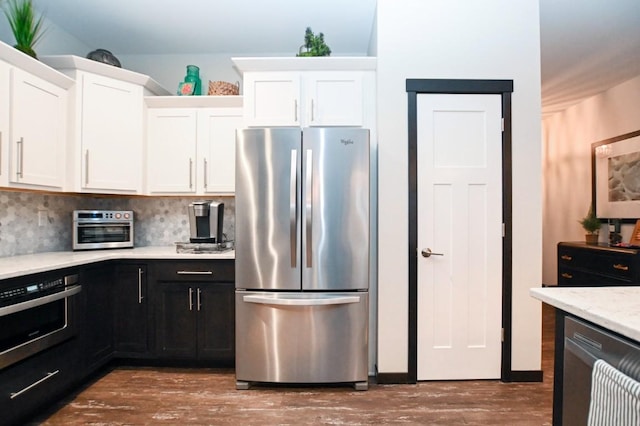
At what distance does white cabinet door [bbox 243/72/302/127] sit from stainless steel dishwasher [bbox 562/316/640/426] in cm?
218

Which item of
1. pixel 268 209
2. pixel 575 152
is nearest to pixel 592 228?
pixel 575 152

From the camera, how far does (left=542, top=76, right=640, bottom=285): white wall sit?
3.98 m

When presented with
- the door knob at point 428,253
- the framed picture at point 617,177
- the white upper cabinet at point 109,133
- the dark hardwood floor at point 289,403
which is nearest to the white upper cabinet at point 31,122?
the white upper cabinet at point 109,133

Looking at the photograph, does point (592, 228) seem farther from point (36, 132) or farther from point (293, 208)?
point (36, 132)

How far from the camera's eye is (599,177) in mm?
4277

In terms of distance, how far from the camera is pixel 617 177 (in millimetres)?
3994

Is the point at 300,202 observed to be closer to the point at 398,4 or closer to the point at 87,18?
the point at 398,4

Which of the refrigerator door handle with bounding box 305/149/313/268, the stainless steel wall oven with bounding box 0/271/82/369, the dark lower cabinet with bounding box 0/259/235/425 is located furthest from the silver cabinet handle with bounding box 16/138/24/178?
the refrigerator door handle with bounding box 305/149/313/268

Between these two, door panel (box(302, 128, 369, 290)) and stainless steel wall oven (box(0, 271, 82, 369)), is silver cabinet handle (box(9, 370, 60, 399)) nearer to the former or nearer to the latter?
stainless steel wall oven (box(0, 271, 82, 369))

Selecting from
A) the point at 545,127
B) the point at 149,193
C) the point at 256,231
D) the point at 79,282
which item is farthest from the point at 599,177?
the point at 79,282

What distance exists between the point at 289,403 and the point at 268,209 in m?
1.30

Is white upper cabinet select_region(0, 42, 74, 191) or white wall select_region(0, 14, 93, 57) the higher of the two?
white wall select_region(0, 14, 93, 57)

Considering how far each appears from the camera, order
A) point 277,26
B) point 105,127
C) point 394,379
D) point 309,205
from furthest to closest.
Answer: point 277,26, point 105,127, point 394,379, point 309,205

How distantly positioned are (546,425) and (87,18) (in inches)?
176
